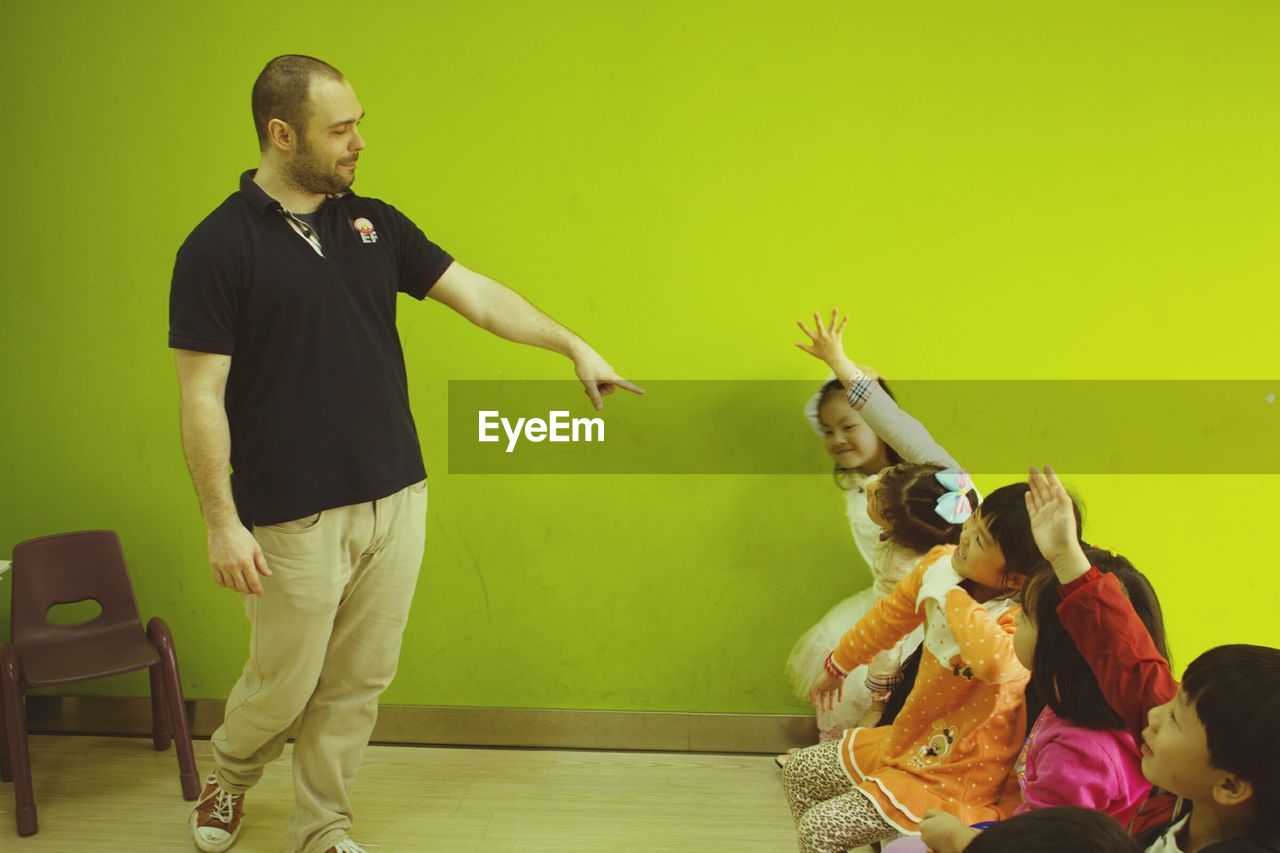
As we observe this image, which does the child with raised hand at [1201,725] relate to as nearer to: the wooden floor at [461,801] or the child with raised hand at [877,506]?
the child with raised hand at [877,506]

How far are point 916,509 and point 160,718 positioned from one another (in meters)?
Result: 2.11

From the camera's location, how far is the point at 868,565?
291 cm

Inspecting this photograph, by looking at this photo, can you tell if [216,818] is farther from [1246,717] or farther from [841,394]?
[1246,717]

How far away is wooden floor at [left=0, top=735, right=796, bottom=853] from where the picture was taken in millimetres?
2504

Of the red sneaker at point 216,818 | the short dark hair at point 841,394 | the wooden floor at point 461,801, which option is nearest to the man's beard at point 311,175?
the short dark hair at point 841,394

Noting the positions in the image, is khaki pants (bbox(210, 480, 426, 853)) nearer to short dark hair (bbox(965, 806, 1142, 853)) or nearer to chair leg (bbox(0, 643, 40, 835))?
chair leg (bbox(0, 643, 40, 835))

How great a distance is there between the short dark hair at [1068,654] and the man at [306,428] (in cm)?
105

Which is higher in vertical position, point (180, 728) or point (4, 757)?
point (180, 728)

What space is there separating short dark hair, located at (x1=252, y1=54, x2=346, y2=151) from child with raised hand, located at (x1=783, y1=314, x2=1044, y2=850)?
1.51m

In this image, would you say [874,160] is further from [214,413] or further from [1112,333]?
[214,413]

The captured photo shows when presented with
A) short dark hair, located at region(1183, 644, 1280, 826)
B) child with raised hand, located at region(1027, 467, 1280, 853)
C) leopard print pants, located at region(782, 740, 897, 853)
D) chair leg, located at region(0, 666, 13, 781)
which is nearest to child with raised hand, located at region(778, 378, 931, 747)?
leopard print pants, located at region(782, 740, 897, 853)

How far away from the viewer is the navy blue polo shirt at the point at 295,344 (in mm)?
2064

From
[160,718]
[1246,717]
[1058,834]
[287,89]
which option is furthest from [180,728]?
[1246,717]

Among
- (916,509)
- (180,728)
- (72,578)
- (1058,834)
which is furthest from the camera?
(72,578)
